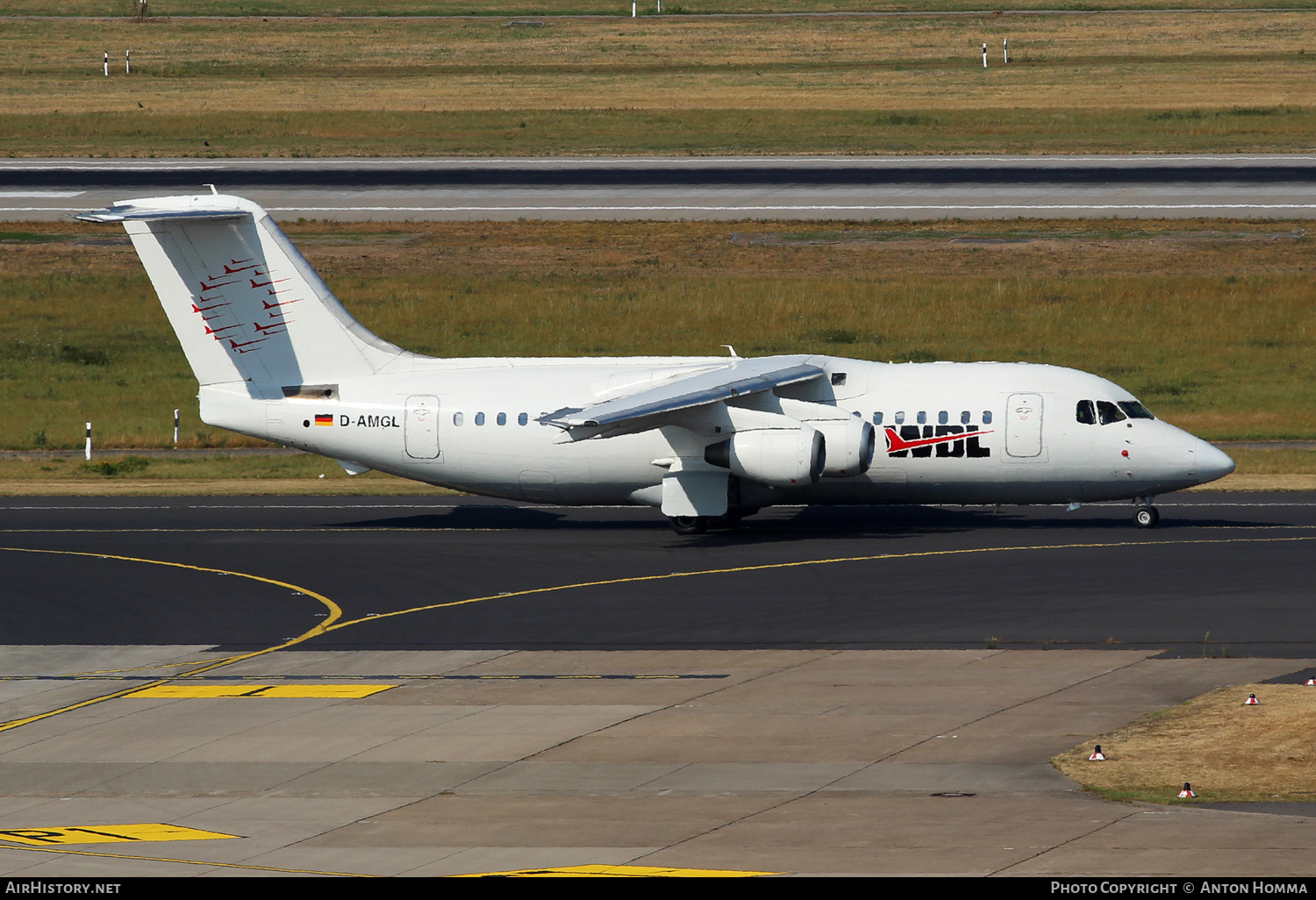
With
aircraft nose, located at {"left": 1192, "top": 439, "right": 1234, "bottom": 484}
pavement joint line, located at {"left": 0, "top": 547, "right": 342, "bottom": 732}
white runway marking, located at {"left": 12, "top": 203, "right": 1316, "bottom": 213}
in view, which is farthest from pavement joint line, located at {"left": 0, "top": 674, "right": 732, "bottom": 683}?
white runway marking, located at {"left": 12, "top": 203, "right": 1316, "bottom": 213}

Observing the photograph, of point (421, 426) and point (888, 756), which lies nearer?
point (888, 756)

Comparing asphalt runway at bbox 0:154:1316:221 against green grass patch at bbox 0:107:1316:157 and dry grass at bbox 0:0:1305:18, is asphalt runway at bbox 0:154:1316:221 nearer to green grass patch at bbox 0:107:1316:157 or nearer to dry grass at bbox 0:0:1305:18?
green grass patch at bbox 0:107:1316:157

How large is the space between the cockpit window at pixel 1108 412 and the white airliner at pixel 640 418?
28mm

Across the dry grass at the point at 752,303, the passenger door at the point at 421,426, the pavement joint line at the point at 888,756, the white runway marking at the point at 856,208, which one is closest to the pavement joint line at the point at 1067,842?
the pavement joint line at the point at 888,756

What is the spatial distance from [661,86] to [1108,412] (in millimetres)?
74164

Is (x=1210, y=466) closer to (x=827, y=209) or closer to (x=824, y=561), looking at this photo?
(x=824, y=561)

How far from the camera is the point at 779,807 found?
18.2m

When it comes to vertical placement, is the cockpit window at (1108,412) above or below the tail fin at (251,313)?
below

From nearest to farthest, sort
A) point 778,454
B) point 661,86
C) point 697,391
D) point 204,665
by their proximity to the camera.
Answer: point 204,665 → point 778,454 → point 697,391 → point 661,86

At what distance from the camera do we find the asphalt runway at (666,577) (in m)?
27.6

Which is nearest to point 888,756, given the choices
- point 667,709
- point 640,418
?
point 667,709

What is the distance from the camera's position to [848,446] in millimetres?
34719

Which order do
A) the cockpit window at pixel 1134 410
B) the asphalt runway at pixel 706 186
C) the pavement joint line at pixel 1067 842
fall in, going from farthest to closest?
1. the asphalt runway at pixel 706 186
2. the cockpit window at pixel 1134 410
3. the pavement joint line at pixel 1067 842

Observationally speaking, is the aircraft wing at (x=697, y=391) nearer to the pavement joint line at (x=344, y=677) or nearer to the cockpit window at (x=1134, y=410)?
the cockpit window at (x=1134, y=410)
